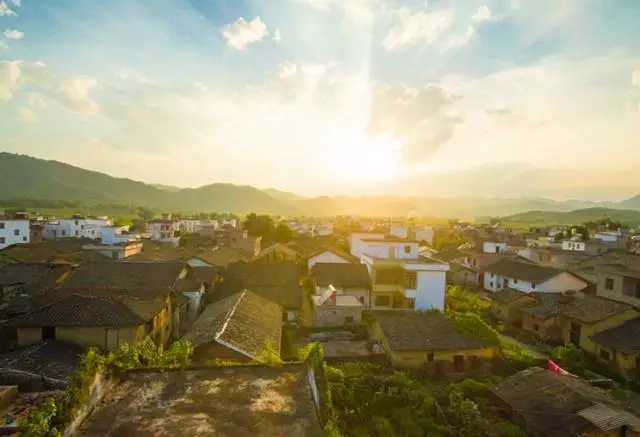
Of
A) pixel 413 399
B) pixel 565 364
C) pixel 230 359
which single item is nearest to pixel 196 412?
pixel 230 359

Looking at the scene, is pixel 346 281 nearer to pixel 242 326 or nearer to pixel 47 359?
pixel 242 326

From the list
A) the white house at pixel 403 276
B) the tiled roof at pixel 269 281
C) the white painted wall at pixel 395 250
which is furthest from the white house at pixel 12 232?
the white painted wall at pixel 395 250

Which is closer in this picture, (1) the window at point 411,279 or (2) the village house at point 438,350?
(2) the village house at point 438,350

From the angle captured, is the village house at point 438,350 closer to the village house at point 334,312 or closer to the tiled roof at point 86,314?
the village house at point 334,312

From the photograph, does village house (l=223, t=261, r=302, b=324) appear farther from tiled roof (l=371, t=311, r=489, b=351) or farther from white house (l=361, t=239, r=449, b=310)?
tiled roof (l=371, t=311, r=489, b=351)

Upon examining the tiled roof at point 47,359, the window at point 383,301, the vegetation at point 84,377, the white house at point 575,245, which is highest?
the vegetation at point 84,377

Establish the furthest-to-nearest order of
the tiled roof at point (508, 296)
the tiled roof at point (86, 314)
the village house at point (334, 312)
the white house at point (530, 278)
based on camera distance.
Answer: the white house at point (530, 278) < the tiled roof at point (508, 296) < the village house at point (334, 312) < the tiled roof at point (86, 314)

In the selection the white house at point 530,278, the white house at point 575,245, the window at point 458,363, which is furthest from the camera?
the white house at point 575,245
